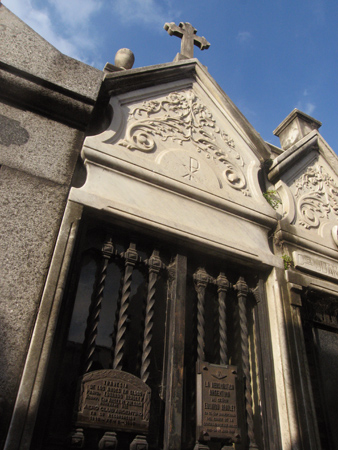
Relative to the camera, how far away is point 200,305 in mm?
3689

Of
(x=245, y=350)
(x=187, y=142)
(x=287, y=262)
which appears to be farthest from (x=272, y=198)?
(x=245, y=350)

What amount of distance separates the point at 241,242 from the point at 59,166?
1970 millimetres

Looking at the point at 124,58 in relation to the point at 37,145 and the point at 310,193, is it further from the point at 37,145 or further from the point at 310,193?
the point at 310,193

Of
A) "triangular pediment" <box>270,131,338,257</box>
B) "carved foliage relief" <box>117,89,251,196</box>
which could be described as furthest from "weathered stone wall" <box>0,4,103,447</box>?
"triangular pediment" <box>270,131,338,257</box>

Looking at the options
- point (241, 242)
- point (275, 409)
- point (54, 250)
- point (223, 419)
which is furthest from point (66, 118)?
point (275, 409)

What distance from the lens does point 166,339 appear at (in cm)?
344

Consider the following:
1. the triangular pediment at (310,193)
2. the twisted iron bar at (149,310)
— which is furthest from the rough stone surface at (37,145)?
the triangular pediment at (310,193)

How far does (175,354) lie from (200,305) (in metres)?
0.58

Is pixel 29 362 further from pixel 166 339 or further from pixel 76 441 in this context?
pixel 166 339

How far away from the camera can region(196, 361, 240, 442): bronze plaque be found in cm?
312

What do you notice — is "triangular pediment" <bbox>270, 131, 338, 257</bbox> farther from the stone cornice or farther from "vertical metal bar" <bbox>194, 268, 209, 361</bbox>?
the stone cornice

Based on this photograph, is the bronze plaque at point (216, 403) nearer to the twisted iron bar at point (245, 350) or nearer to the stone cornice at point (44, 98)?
the twisted iron bar at point (245, 350)

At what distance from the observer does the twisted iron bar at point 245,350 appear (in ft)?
11.1

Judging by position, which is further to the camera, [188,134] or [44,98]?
[188,134]
